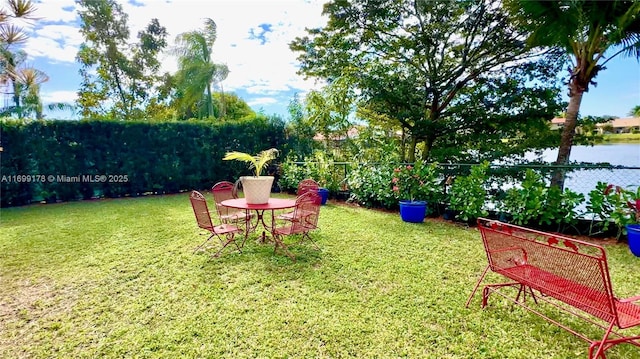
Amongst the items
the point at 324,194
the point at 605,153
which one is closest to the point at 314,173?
the point at 324,194

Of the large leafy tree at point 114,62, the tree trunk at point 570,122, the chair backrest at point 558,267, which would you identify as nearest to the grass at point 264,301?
the chair backrest at point 558,267

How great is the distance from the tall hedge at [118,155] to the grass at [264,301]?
12.1ft

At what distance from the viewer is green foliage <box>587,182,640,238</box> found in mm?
3752

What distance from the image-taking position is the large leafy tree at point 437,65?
755 centimetres

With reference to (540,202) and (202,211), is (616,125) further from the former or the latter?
(202,211)

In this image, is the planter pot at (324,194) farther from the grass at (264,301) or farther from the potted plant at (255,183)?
the potted plant at (255,183)

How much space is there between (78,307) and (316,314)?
6.64 ft

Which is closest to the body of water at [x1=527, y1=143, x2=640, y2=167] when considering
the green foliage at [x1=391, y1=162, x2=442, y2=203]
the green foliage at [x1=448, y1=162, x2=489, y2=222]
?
the green foliage at [x1=448, y1=162, x2=489, y2=222]

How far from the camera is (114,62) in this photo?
15.3 m

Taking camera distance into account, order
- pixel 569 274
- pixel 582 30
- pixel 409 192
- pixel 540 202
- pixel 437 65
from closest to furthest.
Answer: pixel 569 274
pixel 540 202
pixel 582 30
pixel 409 192
pixel 437 65

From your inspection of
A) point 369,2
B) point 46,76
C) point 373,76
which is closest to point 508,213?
point 373,76

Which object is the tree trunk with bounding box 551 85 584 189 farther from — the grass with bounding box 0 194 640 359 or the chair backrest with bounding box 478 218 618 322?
the chair backrest with bounding box 478 218 618 322

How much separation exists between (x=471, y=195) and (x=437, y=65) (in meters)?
5.07

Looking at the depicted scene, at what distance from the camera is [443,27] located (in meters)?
7.72
